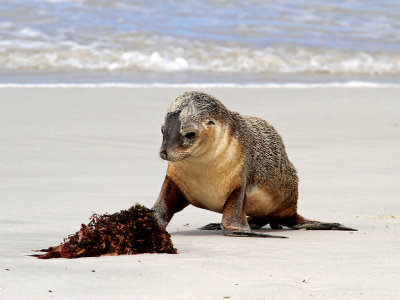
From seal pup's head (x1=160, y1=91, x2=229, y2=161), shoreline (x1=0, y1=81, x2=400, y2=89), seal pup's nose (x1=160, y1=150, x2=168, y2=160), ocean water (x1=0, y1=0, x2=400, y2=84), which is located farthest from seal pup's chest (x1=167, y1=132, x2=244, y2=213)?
ocean water (x1=0, y1=0, x2=400, y2=84)

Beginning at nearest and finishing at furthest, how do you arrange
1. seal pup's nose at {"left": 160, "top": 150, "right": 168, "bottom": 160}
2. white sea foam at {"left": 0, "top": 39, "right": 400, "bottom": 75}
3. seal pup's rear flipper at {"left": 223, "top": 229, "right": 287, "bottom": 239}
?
1. seal pup's nose at {"left": 160, "top": 150, "right": 168, "bottom": 160}
2. seal pup's rear flipper at {"left": 223, "top": 229, "right": 287, "bottom": 239}
3. white sea foam at {"left": 0, "top": 39, "right": 400, "bottom": 75}

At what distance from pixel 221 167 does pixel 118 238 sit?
1.09 metres

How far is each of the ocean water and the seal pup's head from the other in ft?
31.0

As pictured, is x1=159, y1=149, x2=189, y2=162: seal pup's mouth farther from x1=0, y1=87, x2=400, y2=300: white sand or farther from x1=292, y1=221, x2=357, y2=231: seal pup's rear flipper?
x1=292, y1=221, x2=357, y2=231: seal pup's rear flipper

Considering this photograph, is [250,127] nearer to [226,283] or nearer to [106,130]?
[226,283]

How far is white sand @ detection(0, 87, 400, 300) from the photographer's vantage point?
406 centimetres

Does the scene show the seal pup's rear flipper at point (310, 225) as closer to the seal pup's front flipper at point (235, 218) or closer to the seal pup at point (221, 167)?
the seal pup at point (221, 167)

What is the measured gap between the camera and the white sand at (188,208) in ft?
13.3

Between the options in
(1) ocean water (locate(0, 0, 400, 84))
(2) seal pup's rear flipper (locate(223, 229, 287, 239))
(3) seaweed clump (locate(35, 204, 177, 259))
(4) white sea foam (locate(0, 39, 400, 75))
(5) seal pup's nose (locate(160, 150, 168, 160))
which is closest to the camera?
(3) seaweed clump (locate(35, 204, 177, 259))

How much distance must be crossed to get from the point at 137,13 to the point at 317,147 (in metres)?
13.2

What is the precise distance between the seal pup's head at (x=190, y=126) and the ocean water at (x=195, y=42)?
31.0 feet

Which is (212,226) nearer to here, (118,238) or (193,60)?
(118,238)

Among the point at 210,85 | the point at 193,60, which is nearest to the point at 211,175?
the point at 210,85

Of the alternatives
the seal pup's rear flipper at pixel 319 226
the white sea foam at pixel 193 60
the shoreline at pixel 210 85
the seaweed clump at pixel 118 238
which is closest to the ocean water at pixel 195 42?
the white sea foam at pixel 193 60
